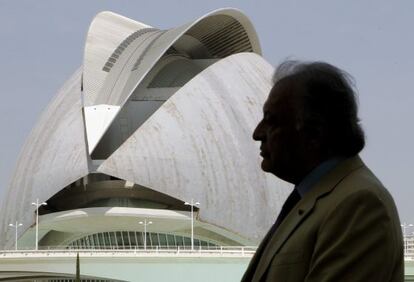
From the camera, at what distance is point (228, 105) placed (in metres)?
44.2

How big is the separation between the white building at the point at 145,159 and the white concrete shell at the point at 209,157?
0.13 ft

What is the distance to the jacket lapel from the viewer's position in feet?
9.09

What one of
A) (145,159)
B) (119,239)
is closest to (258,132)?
(145,159)

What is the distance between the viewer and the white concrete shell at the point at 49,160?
41.3 meters

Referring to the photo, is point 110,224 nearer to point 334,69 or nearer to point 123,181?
point 123,181

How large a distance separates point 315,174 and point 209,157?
39.7 metres

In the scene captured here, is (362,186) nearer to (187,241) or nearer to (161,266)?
(161,266)

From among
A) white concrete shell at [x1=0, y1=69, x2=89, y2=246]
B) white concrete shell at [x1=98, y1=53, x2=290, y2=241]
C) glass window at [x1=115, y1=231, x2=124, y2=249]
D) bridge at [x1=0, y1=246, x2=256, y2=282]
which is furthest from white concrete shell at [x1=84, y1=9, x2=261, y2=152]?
bridge at [x1=0, y1=246, x2=256, y2=282]

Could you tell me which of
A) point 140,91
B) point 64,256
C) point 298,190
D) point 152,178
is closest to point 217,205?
point 152,178

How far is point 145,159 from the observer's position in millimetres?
41000

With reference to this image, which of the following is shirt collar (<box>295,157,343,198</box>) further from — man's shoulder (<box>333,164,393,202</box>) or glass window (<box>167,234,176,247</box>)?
glass window (<box>167,234,176,247</box>)

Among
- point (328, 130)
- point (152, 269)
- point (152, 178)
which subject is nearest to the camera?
point (328, 130)

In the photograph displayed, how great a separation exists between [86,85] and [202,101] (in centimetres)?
483

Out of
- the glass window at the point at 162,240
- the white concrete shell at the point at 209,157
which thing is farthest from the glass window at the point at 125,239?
the white concrete shell at the point at 209,157
